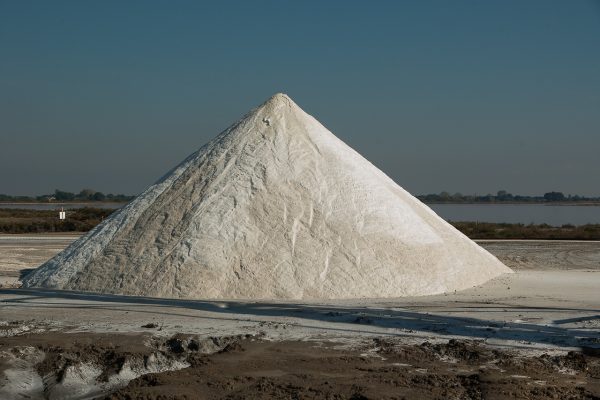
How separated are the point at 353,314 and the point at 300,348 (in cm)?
228

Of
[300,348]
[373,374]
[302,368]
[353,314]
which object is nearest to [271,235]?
[353,314]

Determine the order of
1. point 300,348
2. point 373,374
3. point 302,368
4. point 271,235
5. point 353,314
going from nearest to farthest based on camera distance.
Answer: point 373,374, point 302,368, point 300,348, point 353,314, point 271,235

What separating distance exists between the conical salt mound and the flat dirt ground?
76cm

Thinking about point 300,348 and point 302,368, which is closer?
point 302,368

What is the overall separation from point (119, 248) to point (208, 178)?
7.64 ft

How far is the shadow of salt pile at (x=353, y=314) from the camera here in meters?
8.96

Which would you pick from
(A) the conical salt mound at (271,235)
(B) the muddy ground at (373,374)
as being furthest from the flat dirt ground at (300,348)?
(A) the conical salt mound at (271,235)

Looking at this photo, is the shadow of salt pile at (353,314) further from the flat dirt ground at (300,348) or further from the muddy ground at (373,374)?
the muddy ground at (373,374)

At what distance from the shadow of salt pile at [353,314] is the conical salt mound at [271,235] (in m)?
0.75

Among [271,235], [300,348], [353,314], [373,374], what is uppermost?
[271,235]

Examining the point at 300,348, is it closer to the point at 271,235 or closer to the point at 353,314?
the point at 353,314

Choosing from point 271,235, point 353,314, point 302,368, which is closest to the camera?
point 302,368

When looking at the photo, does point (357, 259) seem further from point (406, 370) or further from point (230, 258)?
point (406, 370)

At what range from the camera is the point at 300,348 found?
8180 millimetres
